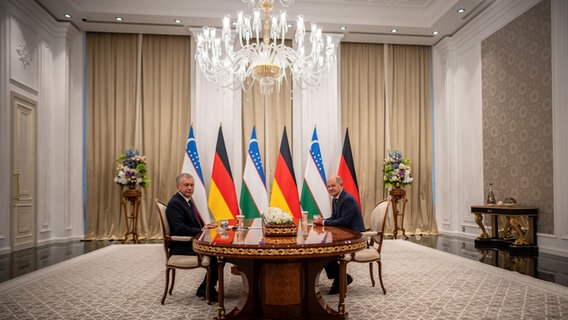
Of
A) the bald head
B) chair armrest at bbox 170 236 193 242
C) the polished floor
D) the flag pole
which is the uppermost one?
the flag pole

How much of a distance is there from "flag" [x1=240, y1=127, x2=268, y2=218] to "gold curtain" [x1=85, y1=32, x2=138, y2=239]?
9.10 ft

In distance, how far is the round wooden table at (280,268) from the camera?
307cm

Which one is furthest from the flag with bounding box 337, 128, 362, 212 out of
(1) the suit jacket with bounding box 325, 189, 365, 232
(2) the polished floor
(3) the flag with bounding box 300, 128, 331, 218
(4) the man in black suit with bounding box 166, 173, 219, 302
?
(4) the man in black suit with bounding box 166, 173, 219, 302

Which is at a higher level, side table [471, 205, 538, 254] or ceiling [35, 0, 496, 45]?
ceiling [35, 0, 496, 45]

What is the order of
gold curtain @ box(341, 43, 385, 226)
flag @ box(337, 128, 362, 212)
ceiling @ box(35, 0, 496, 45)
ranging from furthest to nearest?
gold curtain @ box(341, 43, 385, 226), flag @ box(337, 128, 362, 212), ceiling @ box(35, 0, 496, 45)

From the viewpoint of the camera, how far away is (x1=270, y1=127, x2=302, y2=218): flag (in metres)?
8.30

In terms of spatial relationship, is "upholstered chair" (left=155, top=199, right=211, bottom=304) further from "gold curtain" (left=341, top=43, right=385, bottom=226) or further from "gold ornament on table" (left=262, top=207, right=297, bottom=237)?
"gold curtain" (left=341, top=43, right=385, bottom=226)

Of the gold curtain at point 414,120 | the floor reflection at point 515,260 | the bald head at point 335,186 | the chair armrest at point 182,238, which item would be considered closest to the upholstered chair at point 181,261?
the chair armrest at point 182,238

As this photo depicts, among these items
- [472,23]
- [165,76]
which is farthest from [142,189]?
[472,23]

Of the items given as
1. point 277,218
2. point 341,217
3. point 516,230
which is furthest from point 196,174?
point 516,230

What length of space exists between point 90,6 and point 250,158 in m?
4.14

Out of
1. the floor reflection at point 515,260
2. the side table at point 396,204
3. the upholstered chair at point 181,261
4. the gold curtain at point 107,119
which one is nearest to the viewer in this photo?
the upholstered chair at point 181,261

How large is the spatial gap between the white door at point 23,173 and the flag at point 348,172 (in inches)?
225

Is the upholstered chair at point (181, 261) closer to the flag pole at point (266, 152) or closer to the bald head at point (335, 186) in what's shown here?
the bald head at point (335, 186)
